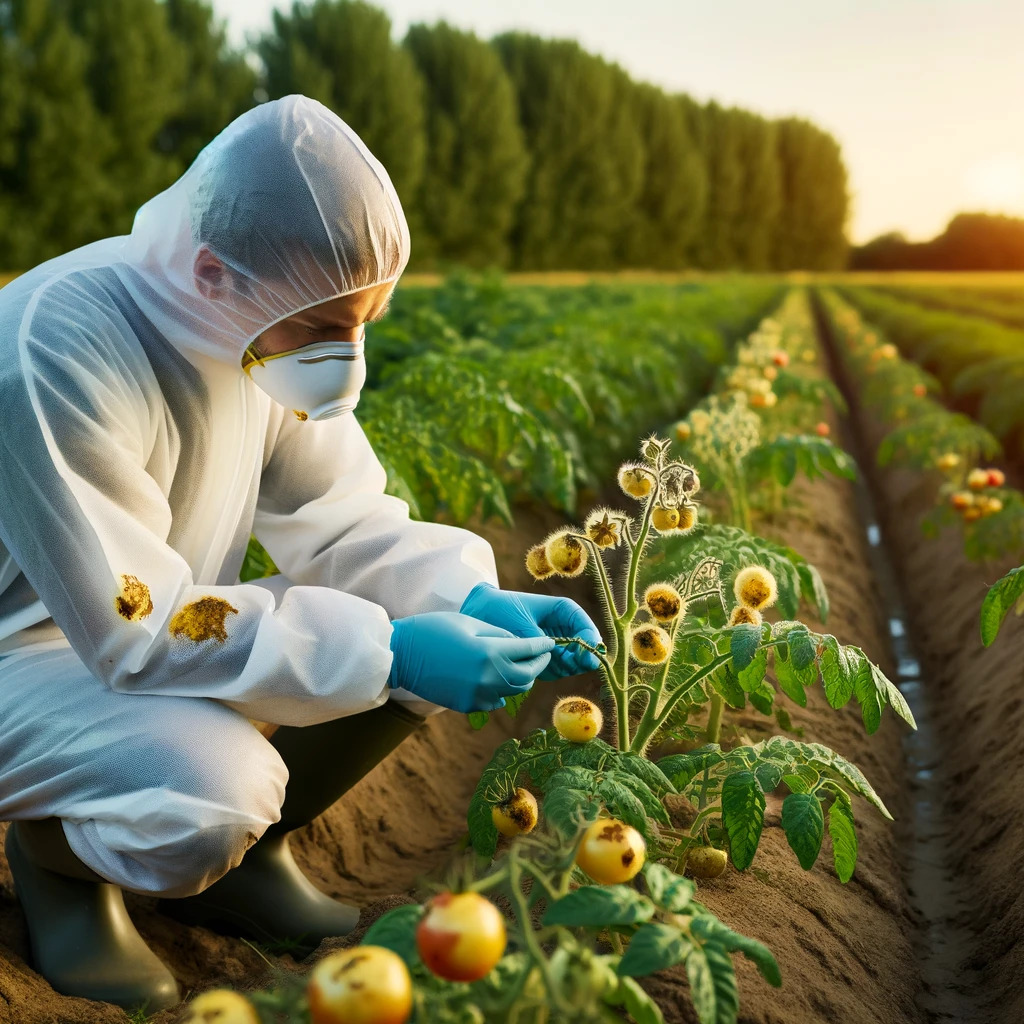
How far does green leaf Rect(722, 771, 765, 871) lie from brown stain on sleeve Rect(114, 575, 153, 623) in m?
1.03

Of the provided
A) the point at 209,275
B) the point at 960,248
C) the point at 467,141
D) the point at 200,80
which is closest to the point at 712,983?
the point at 209,275

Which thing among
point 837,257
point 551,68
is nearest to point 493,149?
point 551,68

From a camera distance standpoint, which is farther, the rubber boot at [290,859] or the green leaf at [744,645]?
the rubber boot at [290,859]

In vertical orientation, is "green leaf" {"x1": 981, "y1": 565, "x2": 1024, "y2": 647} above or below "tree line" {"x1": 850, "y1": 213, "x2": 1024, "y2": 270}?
below

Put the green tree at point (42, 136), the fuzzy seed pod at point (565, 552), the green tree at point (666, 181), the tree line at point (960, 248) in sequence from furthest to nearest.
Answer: the tree line at point (960, 248)
the green tree at point (666, 181)
the green tree at point (42, 136)
the fuzzy seed pod at point (565, 552)

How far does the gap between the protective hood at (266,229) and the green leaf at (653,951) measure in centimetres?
121

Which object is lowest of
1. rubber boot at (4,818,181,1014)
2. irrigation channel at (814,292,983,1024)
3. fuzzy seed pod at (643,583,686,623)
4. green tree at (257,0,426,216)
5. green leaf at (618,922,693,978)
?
irrigation channel at (814,292,983,1024)

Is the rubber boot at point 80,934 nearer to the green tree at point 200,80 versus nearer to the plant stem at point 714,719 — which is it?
the plant stem at point 714,719

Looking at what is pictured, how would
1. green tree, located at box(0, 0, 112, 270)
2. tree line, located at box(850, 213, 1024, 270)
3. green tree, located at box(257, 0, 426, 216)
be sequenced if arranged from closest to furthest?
green tree, located at box(0, 0, 112, 270)
green tree, located at box(257, 0, 426, 216)
tree line, located at box(850, 213, 1024, 270)

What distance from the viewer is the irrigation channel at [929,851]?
7.71 ft

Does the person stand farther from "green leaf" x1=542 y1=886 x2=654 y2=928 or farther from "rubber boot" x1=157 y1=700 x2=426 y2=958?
"green leaf" x1=542 y1=886 x2=654 y2=928

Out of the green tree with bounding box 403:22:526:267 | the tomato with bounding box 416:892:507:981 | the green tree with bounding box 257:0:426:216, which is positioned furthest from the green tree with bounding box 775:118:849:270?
the tomato with bounding box 416:892:507:981

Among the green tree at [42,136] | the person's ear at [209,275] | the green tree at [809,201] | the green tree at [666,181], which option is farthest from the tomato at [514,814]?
the green tree at [809,201]

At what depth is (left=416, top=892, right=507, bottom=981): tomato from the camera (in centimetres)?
113
